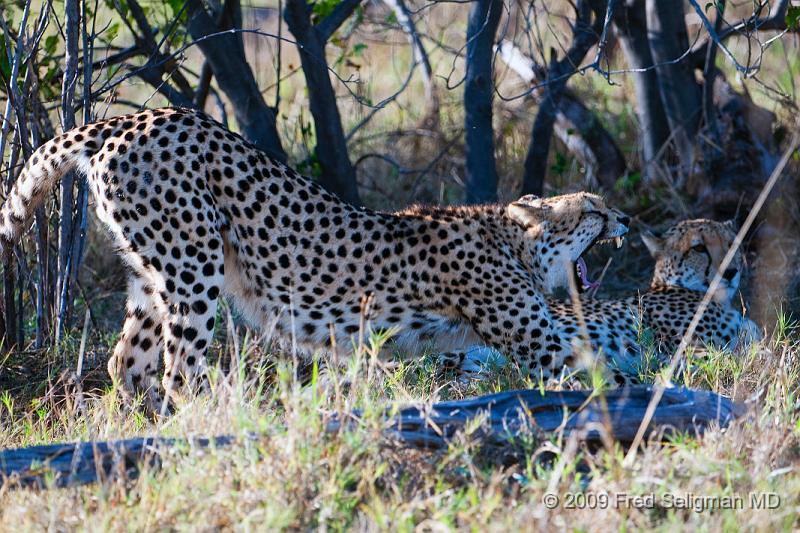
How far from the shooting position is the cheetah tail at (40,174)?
4.86 m

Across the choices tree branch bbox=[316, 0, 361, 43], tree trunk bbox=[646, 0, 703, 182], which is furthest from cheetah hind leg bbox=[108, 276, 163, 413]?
tree trunk bbox=[646, 0, 703, 182]

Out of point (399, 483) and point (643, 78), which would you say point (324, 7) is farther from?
point (399, 483)

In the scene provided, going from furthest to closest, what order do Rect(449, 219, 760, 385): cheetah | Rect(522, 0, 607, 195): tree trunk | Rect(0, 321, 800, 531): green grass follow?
1. Rect(522, 0, 607, 195): tree trunk
2. Rect(449, 219, 760, 385): cheetah
3. Rect(0, 321, 800, 531): green grass

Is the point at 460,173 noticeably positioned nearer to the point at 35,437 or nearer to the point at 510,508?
the point at 35,437

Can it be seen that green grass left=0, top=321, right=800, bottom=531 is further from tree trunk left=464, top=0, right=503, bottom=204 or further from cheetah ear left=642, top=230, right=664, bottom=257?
tree trunk left=464, top=0, right=503, bottom=204

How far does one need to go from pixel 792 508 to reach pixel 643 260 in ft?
15.0

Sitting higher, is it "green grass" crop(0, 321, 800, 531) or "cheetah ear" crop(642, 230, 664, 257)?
"cheetah ear" crop(642, 230, 664, 257)

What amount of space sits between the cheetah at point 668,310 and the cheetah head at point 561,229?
0.18 metres

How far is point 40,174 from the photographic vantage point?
4.87m

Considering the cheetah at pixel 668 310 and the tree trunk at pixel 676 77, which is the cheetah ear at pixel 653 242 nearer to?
the cheetah at pixel 668 310

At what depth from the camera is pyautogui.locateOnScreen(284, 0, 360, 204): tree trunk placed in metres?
6.49

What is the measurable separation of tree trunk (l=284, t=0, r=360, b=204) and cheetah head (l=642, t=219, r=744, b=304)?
1921 mm

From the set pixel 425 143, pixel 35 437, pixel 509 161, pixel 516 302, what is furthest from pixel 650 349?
pixel 425 143

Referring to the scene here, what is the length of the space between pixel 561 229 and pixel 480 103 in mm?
1610
